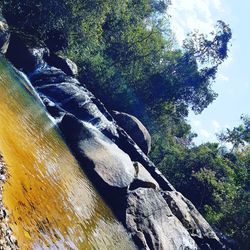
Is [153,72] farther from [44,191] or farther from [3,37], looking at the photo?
[44,191]

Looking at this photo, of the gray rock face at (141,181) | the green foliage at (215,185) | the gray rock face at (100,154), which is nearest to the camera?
the gray rock face at (100,154)

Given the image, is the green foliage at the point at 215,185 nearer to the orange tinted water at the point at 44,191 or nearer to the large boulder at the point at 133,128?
the large boulder at the point at 133,128

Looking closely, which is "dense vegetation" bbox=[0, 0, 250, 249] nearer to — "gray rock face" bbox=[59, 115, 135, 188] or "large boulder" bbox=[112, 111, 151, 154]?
"large boulder" bbox=[112, 111, 151, 154]

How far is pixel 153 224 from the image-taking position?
20.8 meters

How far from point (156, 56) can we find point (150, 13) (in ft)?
32.4

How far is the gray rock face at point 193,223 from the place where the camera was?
80.2ft

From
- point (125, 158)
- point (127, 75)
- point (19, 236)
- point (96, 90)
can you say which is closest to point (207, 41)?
point (127, 75)

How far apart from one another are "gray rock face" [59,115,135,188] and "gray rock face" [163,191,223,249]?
4.06 m

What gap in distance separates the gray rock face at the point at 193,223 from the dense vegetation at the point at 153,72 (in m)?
4.15

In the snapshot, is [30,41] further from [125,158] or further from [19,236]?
[19,236]

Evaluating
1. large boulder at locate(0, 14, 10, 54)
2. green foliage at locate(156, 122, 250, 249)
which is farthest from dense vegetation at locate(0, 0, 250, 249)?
large boulder at locate(0, 14, 10, 54)

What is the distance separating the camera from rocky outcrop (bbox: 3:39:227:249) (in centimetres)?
2077

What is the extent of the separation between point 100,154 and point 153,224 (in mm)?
5244

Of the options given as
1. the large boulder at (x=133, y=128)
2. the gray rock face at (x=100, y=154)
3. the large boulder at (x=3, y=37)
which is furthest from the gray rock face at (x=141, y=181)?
the large boulder at (x=3, y=37)
